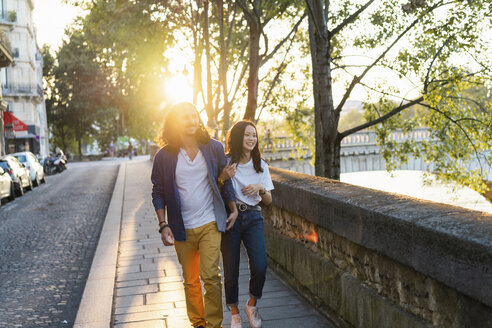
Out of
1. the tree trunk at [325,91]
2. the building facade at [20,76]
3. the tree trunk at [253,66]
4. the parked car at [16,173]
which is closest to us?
the tree trunk at [325,91]

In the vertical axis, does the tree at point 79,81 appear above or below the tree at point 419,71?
above

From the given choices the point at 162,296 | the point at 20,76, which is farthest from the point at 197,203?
the point at 20,76

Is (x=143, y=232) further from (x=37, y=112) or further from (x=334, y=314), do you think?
(x=37, y=112)

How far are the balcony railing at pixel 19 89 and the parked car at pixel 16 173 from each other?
35.2m

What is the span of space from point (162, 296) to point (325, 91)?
6.60 m

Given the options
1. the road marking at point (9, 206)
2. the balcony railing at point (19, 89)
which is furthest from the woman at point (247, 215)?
the balcony railing at point (19, 89)

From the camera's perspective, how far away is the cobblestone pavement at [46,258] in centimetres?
582

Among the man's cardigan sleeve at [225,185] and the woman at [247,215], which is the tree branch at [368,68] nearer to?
the woman at [247,215]

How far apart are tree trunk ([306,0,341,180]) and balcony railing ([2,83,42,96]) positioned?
47299mm

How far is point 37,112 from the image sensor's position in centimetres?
5962

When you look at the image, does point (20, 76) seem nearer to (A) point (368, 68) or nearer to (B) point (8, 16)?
(B) point (8, 16)

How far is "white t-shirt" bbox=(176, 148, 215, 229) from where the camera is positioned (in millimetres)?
4109

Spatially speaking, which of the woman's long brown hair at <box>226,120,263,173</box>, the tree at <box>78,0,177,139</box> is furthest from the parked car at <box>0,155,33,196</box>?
the woman's long brown hair at <box>226,120,263,173</box>

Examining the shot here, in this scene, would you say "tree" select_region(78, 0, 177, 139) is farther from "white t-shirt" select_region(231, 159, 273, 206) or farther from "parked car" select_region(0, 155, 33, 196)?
"white t-shirt" select_region(231, 159, 273, 206)
